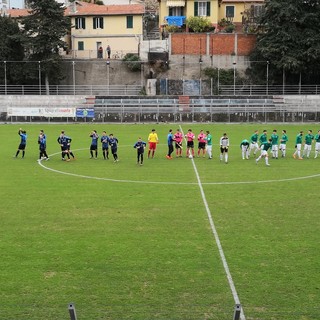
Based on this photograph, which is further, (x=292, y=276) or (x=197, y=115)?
(x=197, y=115)

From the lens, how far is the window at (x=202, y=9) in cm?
7869

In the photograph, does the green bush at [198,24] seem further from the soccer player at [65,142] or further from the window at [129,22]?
the soccer player at [65,142]

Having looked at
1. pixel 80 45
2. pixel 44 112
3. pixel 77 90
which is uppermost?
pixel 80 45

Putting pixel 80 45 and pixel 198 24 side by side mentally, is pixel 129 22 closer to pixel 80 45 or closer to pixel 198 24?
pixel 80 45

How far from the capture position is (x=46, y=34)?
2657 inches

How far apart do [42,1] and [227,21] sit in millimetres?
27762

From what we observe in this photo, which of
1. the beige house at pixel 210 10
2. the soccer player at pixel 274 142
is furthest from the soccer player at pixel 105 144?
the beige house at pixel 210 10

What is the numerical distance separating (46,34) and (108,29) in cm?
1344

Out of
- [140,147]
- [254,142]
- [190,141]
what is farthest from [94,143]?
[254,142]

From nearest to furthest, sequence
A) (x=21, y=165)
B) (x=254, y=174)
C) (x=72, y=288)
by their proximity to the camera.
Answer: (x=72, y=288) < (x=254, y=174) < (x=21, y=165)

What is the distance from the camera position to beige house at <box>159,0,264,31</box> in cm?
7850

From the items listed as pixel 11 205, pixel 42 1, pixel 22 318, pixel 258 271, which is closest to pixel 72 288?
pixel 22 318

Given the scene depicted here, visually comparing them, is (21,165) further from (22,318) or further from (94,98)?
(94,98)

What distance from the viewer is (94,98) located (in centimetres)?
6072
